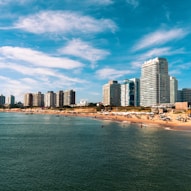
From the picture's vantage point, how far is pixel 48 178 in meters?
37.3

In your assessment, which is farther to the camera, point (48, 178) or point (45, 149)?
point (45, 149)

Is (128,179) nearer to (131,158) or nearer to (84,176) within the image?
(84,176)

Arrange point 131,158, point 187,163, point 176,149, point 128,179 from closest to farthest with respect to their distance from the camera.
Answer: point 128,179, point 187,163, point 131,158, point 176,149

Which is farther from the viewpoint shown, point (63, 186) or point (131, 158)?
point (131, 158)

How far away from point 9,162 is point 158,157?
103 ft

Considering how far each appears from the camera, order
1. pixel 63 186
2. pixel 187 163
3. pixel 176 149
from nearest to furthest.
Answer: pixel 63 186 < pixel 187 163 < pixel 176 149

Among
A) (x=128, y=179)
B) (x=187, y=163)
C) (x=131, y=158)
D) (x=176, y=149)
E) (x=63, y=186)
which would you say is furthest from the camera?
(x=176, y=149)

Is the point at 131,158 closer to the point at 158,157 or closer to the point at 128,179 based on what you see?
the point at 158,157

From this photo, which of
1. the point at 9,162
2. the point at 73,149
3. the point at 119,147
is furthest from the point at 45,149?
the point at 119,147

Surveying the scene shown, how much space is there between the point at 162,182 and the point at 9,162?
96.5 feet

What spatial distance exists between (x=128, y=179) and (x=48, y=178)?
12.7 m

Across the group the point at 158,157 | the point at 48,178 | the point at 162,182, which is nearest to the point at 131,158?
the point at 158,157

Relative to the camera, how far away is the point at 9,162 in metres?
46.8

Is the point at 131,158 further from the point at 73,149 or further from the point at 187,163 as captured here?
the point at 73,149
